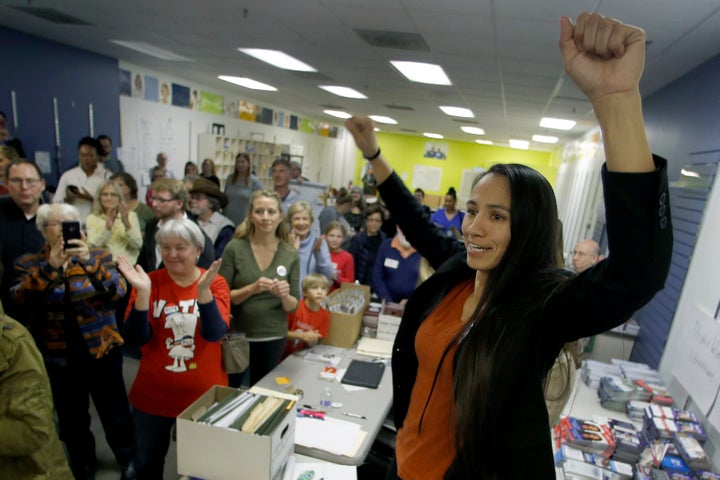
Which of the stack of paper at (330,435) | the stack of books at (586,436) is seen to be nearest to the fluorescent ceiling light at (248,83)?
the stack of paper at (330,435)

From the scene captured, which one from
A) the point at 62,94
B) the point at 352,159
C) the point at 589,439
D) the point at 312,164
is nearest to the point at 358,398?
the point at 589,439

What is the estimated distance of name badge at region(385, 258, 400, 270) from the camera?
12.6ft

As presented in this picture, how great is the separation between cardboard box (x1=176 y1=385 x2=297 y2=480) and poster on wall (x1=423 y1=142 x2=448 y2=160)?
1655 cm

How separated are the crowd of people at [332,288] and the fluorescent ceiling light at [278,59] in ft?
7.68

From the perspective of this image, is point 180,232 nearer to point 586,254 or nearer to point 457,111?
point 586,254

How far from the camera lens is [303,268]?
3414 mm

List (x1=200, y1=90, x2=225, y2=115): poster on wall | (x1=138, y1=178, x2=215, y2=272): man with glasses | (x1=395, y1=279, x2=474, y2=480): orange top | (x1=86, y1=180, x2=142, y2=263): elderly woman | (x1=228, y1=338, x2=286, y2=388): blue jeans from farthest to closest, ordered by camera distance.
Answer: (x1=200, y1=90, x2=225, y2=115): poster on wall
(x1=86, y1=180, x2=142, y2=263): elderly woman
(x1=138, y1=178, x2=215, y2=272): man with glasses
(x1=228, y1=338, x2=286, y2=388): blue jeans
(x1=395, y1=279, x2=474, y2=480): orange top

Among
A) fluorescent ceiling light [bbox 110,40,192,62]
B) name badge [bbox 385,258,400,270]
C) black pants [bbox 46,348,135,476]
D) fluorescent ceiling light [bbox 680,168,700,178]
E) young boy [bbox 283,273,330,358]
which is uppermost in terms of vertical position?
fluorescent ceiling light [bbox 110,40,192,62]

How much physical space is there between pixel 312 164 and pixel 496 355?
1423 cm

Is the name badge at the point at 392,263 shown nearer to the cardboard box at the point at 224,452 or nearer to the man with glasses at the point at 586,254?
the man with glasses at the point at 586,254

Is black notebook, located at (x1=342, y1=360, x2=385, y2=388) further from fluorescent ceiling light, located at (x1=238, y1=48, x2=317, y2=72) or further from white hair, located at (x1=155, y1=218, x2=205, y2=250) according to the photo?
Result: fluorescent ceiling light, located at (x1=238, y1=48, x2=317, y2=72)

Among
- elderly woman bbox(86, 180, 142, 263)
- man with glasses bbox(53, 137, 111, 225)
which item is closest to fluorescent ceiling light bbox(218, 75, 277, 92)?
man with glasses bbox(53, 137, 111, 225)

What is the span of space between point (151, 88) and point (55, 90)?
1.94m

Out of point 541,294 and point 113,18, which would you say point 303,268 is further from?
point 113,18
